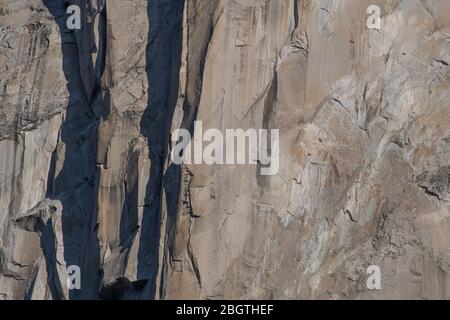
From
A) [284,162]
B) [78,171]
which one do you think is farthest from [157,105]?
[284,162]

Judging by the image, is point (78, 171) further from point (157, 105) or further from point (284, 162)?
point (284, 162)

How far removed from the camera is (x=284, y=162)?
56.8m

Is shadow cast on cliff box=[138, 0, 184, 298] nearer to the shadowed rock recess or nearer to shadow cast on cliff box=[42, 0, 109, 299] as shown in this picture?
the shadowed rock recess

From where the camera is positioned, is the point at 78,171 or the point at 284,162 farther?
the point at 78,171

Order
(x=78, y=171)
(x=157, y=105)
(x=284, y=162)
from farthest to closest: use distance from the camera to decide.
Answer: (x=78, y=171) < (x=157, y=105) < (x=284, y=162)

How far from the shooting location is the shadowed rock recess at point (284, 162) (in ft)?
→ 185

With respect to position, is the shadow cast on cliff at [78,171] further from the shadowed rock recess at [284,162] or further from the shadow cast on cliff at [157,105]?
the shadow cast on cliff at [157,105]

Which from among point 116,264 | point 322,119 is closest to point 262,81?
point 322,119

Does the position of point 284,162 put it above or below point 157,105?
below

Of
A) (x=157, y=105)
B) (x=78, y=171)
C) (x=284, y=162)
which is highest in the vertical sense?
(x=157, y=105)

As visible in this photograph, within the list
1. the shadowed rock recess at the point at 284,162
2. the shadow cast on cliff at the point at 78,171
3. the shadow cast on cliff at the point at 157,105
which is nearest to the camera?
the shadowed rock recess at the point at 284,162

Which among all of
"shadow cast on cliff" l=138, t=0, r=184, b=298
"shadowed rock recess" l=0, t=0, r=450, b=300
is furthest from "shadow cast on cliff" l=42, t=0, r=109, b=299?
"shadow cast on cliff" l=138, t=0, r=184, b=298

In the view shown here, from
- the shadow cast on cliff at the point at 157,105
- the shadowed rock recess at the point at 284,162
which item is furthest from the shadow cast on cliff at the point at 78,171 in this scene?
the shadow cast on cliff at the point at 157,105
